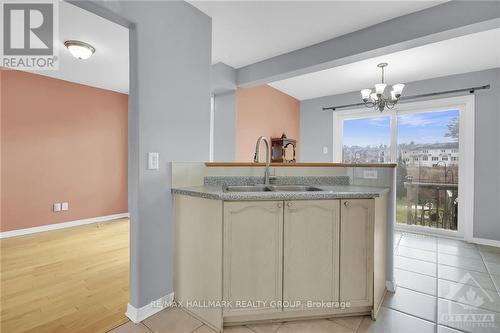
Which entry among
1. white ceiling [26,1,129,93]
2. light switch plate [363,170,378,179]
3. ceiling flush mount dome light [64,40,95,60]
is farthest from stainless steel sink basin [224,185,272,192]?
ceiling flush mount dome light [64,40,95,60]

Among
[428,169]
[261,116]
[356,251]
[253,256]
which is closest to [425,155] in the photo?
[428,169]

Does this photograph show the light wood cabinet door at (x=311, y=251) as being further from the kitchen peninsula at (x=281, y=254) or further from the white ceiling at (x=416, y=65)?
the white ceiling at (x=416, y=65)

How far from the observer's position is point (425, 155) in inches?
165

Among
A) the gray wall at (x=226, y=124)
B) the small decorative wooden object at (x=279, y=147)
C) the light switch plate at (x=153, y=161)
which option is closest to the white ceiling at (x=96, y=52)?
the gray wall at (x=226, y=124)

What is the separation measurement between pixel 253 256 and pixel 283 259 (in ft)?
0.67

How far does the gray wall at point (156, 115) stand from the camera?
1771mm

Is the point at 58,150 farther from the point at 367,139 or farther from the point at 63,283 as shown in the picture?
the point at 367,139

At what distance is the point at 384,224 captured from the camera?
6.64 ft

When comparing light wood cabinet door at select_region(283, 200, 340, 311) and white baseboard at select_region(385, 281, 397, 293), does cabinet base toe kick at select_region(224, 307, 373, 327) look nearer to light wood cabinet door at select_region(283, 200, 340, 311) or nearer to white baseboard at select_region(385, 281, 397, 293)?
light wood cabinet door at select_region(283, 200, 340, 311)

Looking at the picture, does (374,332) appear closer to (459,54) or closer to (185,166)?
(185,166)

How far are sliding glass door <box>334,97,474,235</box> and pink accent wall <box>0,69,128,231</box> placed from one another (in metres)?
4.78

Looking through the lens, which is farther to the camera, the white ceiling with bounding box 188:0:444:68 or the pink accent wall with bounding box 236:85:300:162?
the pink accent wall with bounding box 236:85:300:162

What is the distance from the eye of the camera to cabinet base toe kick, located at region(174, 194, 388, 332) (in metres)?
1.63

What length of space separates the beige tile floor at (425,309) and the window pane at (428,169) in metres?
1.26
